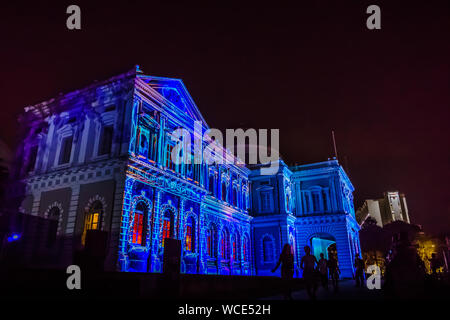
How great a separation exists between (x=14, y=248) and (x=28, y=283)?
31.6 ft

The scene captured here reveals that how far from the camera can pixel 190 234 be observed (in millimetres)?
20734

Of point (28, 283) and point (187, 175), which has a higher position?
point (187, 175)

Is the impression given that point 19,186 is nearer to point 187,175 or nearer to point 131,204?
point 131,204

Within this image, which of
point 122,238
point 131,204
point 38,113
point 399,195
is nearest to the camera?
point 122,238

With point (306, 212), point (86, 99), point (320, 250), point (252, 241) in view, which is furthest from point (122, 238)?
point (320, 250)

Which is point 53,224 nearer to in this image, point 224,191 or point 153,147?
point 153,147

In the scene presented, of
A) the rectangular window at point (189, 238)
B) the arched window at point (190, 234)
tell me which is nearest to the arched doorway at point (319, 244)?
the arched window at point (190, 234)

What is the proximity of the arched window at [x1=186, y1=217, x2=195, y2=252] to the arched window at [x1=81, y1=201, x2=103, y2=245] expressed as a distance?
6328mm

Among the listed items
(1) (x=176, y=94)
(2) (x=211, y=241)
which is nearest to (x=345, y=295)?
(2) (x=211, y=241)

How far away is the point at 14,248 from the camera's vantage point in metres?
16.3

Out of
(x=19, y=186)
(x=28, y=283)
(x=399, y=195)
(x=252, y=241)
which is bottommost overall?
(x=28, y=283)

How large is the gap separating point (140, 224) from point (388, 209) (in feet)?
275

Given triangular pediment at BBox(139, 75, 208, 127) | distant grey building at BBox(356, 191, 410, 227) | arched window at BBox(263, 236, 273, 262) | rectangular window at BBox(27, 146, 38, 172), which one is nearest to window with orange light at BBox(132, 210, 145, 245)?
triangular pediment at BBox(139, 75, 208, 127)

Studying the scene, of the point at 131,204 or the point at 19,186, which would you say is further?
the point at 19,186
